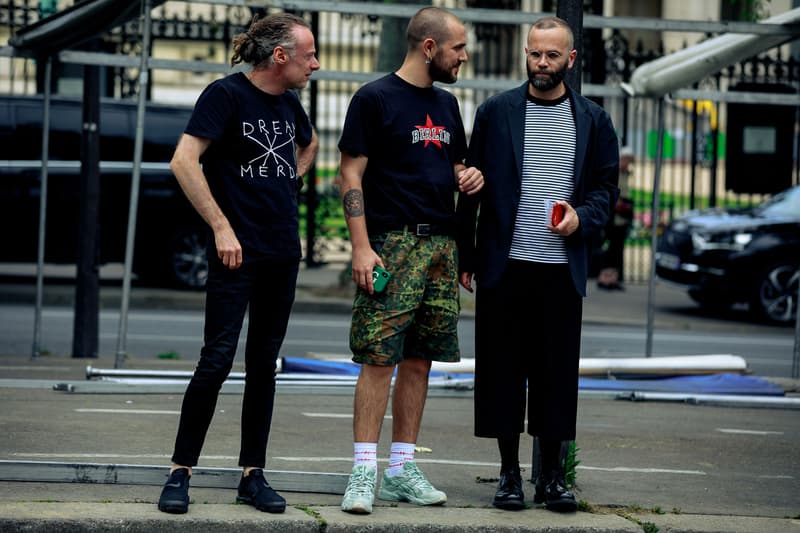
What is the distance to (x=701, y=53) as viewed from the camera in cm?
919

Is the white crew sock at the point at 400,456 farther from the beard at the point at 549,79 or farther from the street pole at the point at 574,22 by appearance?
the street pole at the point at 574,22

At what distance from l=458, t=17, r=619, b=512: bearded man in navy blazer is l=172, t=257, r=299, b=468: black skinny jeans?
0.79 meters

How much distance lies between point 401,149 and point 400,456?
1192 mm

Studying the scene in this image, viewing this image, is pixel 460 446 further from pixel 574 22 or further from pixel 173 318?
pixel 173 318

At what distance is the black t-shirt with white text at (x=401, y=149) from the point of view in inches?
210

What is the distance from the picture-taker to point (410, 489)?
543 cm

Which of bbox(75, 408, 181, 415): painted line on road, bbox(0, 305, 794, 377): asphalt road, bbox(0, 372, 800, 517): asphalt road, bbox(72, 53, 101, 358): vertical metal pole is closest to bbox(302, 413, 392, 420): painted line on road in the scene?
bbox(0, 372, 800, 517): asphalt road

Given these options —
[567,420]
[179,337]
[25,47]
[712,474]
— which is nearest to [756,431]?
[712,474]

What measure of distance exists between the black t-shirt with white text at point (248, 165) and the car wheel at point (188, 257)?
10338mm

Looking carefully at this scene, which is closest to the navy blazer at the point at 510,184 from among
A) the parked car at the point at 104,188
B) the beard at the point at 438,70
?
the beard at the point at 438,70

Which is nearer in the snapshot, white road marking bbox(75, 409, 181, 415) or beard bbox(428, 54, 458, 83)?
beard bbox(428, 54, 458, 83)

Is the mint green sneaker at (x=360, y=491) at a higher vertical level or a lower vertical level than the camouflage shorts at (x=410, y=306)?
lower

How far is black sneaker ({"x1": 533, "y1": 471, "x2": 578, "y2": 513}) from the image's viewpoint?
540 cm

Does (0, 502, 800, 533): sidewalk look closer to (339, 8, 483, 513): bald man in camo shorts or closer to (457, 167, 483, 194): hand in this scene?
(339, 8, 483, 513): bald man in camo shorts
